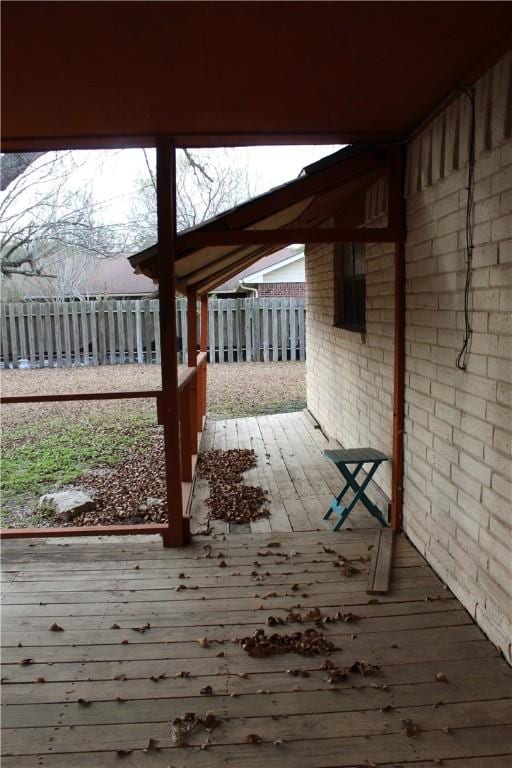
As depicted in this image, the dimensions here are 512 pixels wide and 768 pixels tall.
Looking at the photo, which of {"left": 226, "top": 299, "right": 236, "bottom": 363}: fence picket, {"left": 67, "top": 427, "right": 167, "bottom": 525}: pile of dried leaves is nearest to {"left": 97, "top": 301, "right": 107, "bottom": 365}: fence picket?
{"left": 226, "top": 299, "right": 236, "bottom": 363}: fence picket

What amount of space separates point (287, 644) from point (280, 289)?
17.4 meters

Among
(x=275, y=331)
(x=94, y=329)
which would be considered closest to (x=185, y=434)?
(x=94, y=329)

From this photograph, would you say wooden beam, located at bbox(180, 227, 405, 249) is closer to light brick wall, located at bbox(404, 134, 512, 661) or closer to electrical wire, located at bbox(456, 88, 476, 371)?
light brick wall, located at bbox(404, 134, 512, 661)

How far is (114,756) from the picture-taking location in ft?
7.23

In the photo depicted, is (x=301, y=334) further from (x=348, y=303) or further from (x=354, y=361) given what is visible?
(x=354, y=361)

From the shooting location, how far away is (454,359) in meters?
3.26

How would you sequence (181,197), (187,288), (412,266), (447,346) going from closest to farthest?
(447,346)
(412,266)
(187,288)
(181,197)

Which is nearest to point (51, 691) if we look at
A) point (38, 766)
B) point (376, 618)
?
point (38, 766)

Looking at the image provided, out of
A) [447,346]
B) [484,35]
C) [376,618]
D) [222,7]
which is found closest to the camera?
[222,7]

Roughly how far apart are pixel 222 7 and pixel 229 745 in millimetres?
2877

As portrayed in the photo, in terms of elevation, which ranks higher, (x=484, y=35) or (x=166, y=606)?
(x=484, y=35)

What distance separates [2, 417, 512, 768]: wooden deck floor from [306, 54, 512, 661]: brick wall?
0.32 m

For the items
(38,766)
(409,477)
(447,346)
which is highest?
(447,346)

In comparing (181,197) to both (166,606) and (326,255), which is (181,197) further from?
(166,606)
